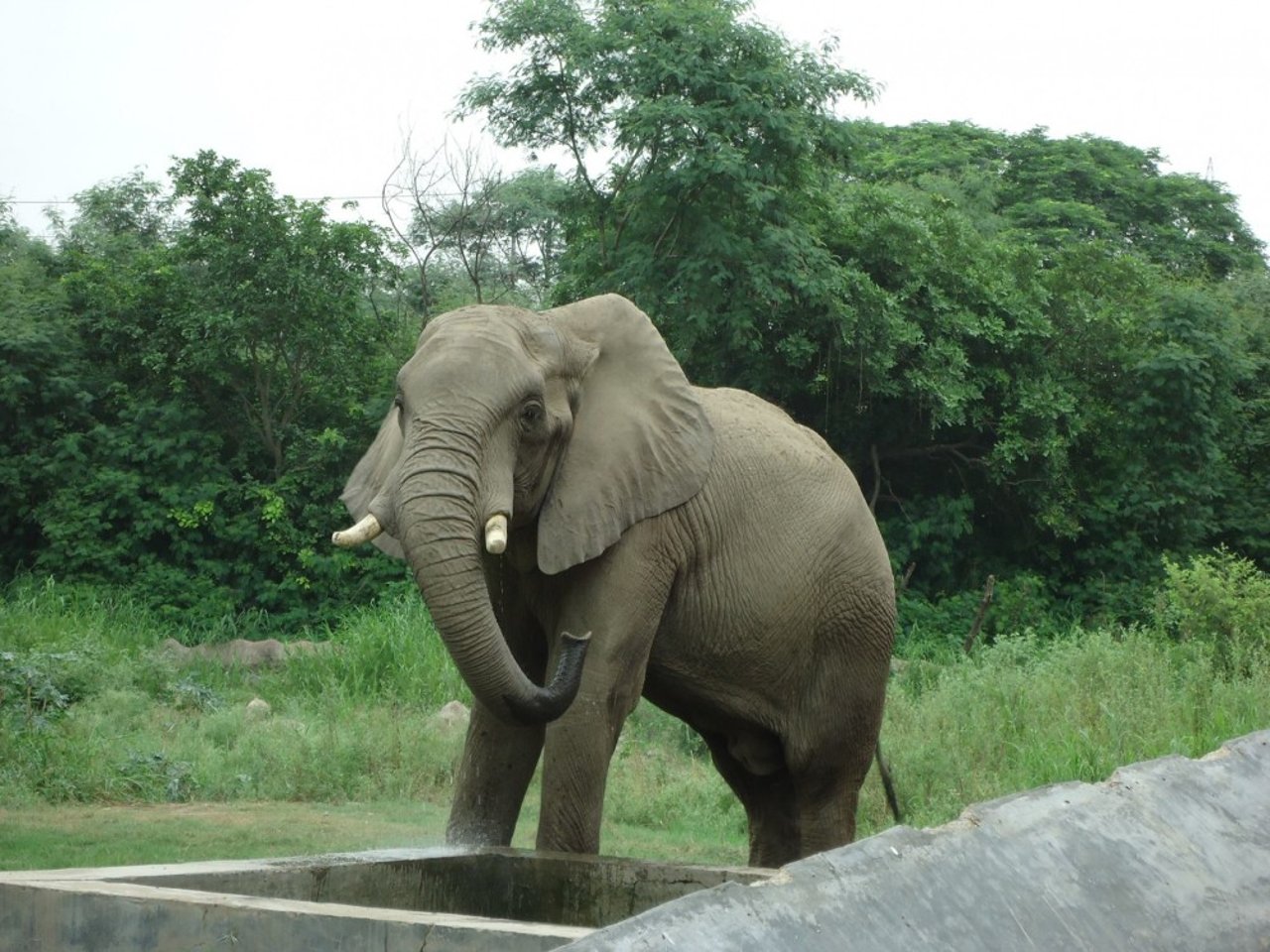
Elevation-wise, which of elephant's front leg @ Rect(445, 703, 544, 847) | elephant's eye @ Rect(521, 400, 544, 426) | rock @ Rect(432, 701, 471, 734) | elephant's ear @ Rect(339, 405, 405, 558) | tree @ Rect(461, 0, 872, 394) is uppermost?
tree @ Rect(461, 0, 872, 394)

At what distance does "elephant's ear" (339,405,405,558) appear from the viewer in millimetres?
6266

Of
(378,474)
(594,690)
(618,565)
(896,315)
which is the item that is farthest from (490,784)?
(896,315)

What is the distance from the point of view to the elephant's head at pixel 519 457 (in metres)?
5.64

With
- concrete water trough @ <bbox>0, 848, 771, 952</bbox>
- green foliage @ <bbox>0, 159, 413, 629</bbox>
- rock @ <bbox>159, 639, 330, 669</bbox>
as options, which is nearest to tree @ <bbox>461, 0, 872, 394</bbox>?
green foliage @ <bbox>0, 159, 413, 629</bbox>

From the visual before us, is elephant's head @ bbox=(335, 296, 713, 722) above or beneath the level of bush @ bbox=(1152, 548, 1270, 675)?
above

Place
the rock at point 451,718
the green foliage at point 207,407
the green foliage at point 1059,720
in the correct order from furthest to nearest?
the green foliage at point 207,407
the rock at point 451,718
the green foliage at point 1059,720

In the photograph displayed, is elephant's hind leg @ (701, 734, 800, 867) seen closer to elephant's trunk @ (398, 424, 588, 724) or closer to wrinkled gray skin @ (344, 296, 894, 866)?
wrinkled gray skin @ (344, 296, 894, 866)

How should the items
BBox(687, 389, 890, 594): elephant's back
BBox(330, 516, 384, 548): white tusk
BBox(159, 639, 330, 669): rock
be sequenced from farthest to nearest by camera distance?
1. BBox(159, 639, 330, 669): rock
2. BBox(687, 389, 890, 594): elephant's back
3. BBox(330, 516, 384, 548): white tusk

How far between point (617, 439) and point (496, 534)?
3.09 feet

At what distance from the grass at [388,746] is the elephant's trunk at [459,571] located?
4.24m

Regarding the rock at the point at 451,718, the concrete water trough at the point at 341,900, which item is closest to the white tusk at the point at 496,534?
the concrete water trough at the point at 341,900

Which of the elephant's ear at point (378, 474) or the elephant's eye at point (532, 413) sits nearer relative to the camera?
the elephant's eye at point (532, 413)

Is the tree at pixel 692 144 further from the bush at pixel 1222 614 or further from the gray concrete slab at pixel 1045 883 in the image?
the gray concrete slab at pixel 1045 883

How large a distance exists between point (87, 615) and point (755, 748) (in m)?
11.4
